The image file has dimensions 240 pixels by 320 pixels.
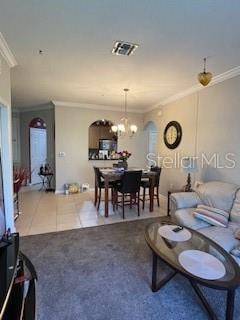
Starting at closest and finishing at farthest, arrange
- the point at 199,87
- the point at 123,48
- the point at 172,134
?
the point at 123,48, the point at 199,87, the point at 172,134

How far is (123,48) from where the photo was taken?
2496 millimetres

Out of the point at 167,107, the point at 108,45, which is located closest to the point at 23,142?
the point at 167,107

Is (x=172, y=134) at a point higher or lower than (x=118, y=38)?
lower

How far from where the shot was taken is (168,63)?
114 inches

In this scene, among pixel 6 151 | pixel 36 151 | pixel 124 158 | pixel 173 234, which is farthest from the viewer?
pixel 36 151

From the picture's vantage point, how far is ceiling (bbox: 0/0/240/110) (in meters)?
1.78

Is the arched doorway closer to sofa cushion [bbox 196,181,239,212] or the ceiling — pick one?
the ceiling

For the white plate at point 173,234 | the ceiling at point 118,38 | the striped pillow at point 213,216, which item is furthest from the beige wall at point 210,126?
the white plate at point 173,234

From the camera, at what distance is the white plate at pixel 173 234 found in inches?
80.7

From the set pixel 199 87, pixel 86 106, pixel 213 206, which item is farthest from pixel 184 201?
pixel 86 106

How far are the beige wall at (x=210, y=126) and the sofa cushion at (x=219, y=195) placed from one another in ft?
1.04

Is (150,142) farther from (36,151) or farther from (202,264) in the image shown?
(202,264)

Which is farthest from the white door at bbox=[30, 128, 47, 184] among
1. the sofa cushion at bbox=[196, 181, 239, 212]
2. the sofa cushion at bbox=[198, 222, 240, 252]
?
the sofa cushion at bbox=[198, 222, 240, 252]

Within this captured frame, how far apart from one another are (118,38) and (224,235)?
8.71 ft
